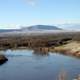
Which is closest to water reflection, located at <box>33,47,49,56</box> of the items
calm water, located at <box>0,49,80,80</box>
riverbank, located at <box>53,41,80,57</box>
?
riverbank, located at <box>53,41,80,57</box>

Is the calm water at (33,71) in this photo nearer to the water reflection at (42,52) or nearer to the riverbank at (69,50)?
the water reflection at (42,52)

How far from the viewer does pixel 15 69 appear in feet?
141

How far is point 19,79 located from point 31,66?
10484 mm

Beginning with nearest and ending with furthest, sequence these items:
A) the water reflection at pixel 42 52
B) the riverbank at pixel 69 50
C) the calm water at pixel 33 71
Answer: the calm water at pixel 33 71, the riverbank at pixel 69 50, the water reflection at pixel 42 52

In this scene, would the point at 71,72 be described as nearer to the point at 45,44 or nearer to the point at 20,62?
the point at 20,62

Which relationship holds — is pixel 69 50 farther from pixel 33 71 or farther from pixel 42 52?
pixel 33 71

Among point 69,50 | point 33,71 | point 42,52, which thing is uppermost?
point 33,71

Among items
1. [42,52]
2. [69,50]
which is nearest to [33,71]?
[42,52]

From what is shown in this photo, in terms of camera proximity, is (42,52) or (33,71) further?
(42,52)

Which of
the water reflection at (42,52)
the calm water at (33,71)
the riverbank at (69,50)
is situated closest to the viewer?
the calm water at (33,71)

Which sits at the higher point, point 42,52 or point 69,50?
point 69,50

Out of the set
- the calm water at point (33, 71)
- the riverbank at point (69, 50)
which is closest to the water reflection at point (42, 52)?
the riverbank at point (69, 50)

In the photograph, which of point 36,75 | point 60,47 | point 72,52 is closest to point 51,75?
point 36,75

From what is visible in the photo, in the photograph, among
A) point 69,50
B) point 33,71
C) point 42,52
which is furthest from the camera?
point 69,50
